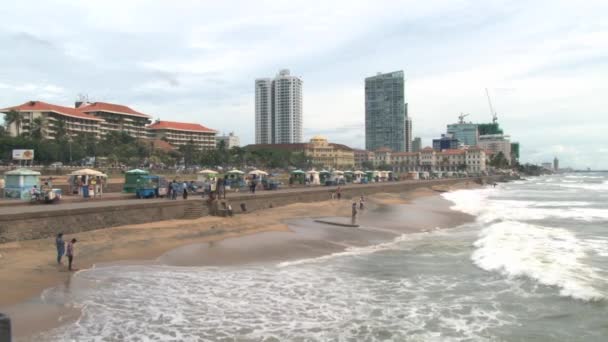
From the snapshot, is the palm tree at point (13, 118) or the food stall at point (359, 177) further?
the palm tree at point (13, 118)

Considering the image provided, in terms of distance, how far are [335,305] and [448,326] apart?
2595 millimetres

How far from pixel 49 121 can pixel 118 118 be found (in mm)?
25706

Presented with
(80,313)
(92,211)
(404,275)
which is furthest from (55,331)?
(92,211)

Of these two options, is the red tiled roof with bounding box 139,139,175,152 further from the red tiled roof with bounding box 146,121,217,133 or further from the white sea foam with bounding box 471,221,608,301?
the white sea foam with bounding box 471,221,608,301

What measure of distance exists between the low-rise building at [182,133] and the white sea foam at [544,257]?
114897 millimetres

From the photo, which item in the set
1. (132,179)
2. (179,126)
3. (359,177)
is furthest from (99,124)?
(132,179)


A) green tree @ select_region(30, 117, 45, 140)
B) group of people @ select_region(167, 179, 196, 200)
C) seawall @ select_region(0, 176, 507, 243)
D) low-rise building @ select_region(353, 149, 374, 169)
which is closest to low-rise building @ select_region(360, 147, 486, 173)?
low-rise building @ select_region(353, 149, 374, 169)

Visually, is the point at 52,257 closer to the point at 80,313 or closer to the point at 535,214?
the point at 80,313

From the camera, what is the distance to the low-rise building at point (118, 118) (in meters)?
120

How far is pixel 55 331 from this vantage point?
8.84m

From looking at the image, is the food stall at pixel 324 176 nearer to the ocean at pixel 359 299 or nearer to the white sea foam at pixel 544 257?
the white sea foam at pixel 544 257

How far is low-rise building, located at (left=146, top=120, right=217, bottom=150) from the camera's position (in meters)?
136

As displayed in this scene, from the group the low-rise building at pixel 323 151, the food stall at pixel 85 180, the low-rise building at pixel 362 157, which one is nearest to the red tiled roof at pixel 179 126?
the low-rise building at pixel 323 151

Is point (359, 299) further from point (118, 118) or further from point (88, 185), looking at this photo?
point (118, 118)
